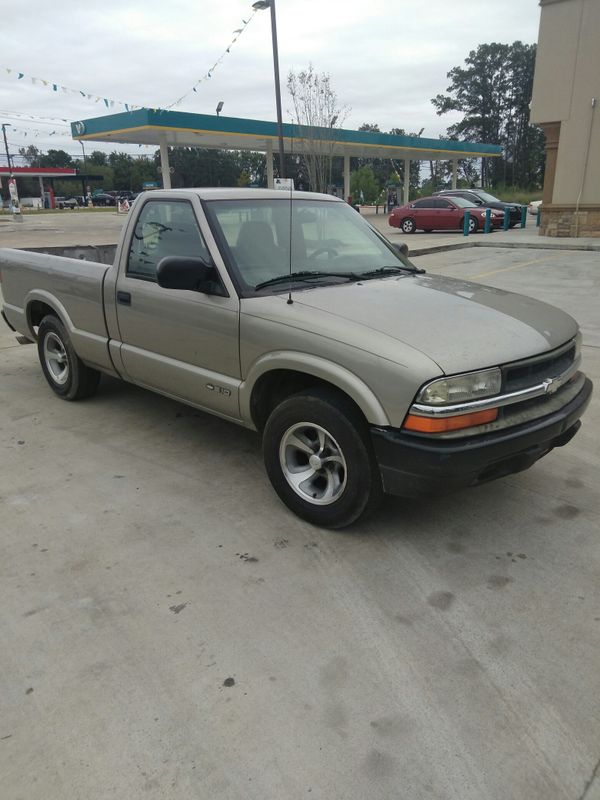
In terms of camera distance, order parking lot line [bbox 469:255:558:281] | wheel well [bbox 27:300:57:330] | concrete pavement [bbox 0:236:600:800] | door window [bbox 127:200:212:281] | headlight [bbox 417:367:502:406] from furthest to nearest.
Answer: parking lot line [bbox 469:255:558:281] → wheel well [bbox 27:300:57:330] → door window [bbox 127:200:212:281] → headlight [bbox 417:367:502:406] → concrete pavement [bbox 0:236:600:800]

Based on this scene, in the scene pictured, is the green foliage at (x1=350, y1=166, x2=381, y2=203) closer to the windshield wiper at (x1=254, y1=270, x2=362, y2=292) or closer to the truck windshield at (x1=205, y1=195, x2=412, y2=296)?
the truck windshield at (x1=205, y1=195, x2=412, y2=296)

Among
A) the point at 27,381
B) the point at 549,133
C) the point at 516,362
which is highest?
A: the point at 549,133

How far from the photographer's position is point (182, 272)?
11.0ft

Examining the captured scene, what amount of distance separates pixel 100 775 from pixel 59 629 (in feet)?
2.59

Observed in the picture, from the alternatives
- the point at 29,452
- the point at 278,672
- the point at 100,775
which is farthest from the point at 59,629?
the point at 29,452

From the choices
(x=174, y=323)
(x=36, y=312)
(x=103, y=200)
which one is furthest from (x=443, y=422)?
(x=103, y=200)

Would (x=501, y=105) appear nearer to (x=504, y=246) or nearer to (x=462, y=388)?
(x=504, y=246)

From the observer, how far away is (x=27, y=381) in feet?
20.0

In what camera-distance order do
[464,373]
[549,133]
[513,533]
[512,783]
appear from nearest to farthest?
[512,783], [464,373], [513,533], [549,133]

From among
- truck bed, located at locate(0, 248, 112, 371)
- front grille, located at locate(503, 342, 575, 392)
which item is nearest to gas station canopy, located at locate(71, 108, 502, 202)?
truck bed, located at locate(0, 248, 112, 371)

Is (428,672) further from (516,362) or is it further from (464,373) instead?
(516,362)

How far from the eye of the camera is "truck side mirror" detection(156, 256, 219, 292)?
3.31 m

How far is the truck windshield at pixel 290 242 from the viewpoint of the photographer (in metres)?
3.65

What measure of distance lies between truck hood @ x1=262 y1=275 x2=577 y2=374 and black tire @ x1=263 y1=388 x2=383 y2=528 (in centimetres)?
40
